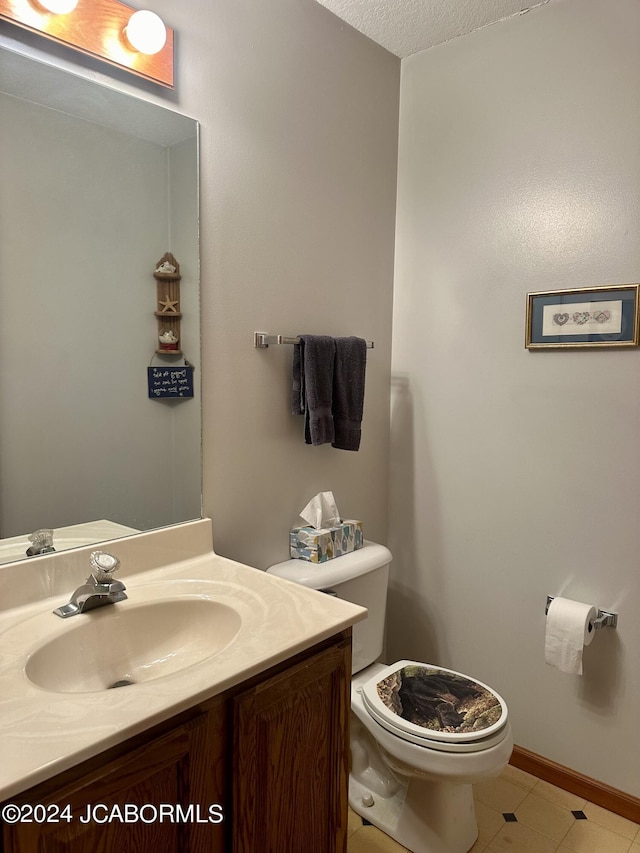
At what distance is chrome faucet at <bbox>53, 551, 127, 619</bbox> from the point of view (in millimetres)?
1284

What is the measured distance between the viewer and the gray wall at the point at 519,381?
1824 millimetres

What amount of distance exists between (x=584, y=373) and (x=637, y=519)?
1.53 feet

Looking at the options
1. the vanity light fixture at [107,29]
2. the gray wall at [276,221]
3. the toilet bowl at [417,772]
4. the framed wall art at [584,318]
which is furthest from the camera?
the framed wall art at [584,318]

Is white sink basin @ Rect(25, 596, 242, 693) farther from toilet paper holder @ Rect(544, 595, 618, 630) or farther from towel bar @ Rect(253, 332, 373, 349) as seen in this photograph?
toilet paper holder @ Rect(544, 595, 618, 630)

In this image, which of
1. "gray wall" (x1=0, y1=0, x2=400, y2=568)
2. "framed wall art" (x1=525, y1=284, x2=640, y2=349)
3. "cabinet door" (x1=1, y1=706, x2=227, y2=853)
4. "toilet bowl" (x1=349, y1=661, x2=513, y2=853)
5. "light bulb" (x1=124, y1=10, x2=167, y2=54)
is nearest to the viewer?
"cabinet door" (x1=1, y1=706, x2=227, y2=853)

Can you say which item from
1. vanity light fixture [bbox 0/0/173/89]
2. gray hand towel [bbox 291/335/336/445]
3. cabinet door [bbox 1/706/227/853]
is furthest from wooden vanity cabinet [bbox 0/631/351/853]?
vanity light fixture [bbox 0/0/173/89]

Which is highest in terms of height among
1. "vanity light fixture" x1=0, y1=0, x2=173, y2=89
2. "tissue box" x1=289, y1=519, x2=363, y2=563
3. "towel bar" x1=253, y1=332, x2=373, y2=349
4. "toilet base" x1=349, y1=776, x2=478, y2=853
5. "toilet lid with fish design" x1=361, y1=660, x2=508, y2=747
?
"vanity light fixture" x1=0, y1=0, x2=173, y2=89

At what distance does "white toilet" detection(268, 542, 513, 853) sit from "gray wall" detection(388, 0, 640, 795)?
382 mm

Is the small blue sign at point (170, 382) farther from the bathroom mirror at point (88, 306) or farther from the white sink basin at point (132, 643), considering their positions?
the white sink basin at point (132, 643)

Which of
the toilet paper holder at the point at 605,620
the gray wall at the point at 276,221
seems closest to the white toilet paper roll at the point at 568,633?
the toilet paper holder at the point at 605,620

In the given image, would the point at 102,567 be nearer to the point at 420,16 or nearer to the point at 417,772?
the point at 417,772

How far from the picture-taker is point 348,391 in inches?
77.5

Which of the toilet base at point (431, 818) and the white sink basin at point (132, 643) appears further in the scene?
the toilet base at point (431, 818)

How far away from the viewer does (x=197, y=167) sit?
1.61 meters
